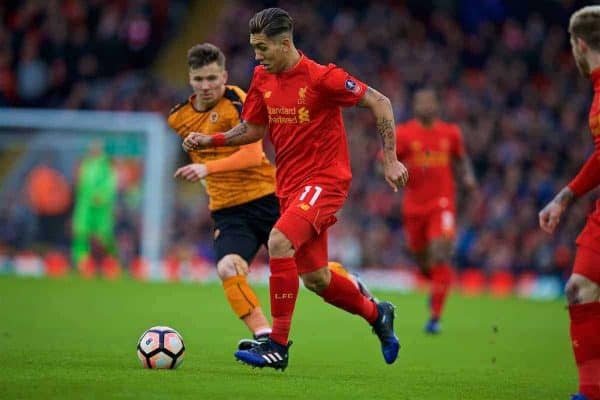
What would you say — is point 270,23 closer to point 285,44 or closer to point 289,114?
point 285,44

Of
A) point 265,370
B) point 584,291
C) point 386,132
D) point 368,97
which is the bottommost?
point 265,370

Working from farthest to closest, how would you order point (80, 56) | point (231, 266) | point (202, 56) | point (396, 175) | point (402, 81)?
point (80, 56), point (402, 81), point (202, 56), point (231, 266), point (396, 175)

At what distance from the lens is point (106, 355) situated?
29.0 ft

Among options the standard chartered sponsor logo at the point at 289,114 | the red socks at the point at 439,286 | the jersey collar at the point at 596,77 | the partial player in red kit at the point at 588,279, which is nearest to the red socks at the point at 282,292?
the standard chartered sponsor logo at the point at 289,114

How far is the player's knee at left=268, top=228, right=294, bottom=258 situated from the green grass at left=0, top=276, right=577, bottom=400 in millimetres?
805

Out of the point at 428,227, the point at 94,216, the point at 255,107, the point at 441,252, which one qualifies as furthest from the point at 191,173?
the point at 94,216

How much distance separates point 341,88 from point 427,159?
5.99m

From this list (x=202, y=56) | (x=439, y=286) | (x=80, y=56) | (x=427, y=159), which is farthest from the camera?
(x=80, y=56)

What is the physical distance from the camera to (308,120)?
806 cm

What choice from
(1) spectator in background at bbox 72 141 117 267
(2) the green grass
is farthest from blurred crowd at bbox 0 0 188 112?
(2) the green grass

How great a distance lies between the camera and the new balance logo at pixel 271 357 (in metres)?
7.78

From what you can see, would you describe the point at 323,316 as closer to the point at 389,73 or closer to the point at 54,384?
the point at 54,384

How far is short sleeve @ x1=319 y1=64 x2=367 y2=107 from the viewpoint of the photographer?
7.91m

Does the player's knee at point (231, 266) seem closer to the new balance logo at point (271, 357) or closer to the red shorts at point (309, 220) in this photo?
the red shorts at point (309, 220)
